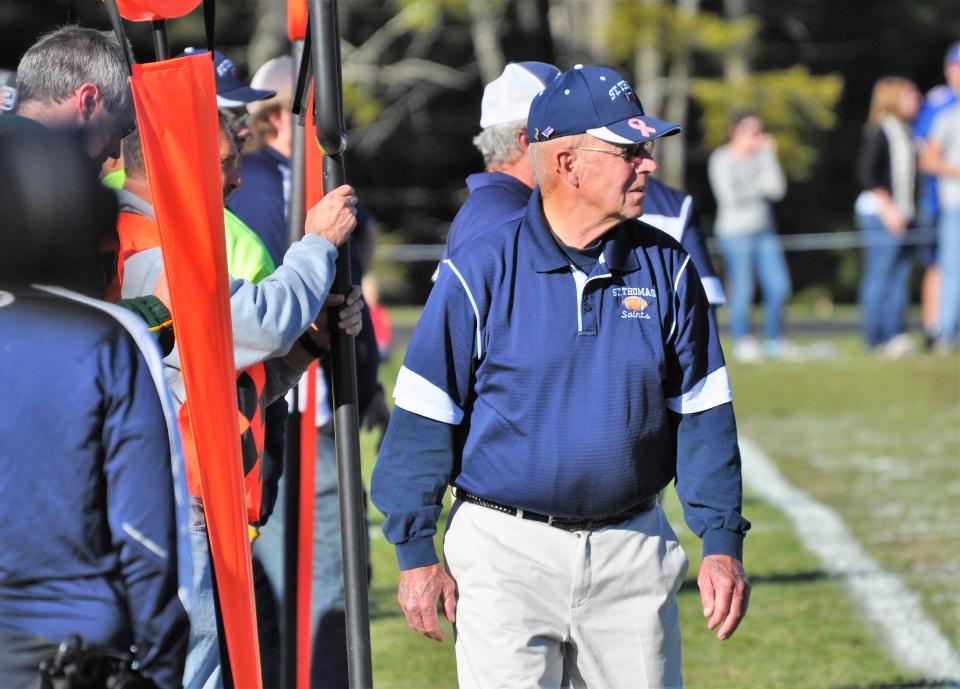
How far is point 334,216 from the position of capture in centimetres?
373

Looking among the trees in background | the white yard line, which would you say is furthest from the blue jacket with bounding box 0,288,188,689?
the trees in background

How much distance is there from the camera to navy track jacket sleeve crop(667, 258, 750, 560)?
12.2 feet

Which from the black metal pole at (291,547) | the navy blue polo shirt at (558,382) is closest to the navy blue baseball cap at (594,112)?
the navy blue polo shirt at (558,382)

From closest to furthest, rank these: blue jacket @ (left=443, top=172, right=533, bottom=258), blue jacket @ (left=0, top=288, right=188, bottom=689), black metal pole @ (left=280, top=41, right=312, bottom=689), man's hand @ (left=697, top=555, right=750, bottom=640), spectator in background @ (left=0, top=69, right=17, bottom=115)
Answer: blue jacket @ (left=0, top=288, right=188, bottom=689) → spectator in background @ (left=0, top=69, right=17, bottom=115) → man's hand @ (left=697, top=555, right=750, bottom=640) → blue jacket @ (left=443, top=172, right=533, bottom=258) → black metal pole @ (left=280, top=41, right=312, bottom=689)

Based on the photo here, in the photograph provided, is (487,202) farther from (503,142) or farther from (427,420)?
(427,420)

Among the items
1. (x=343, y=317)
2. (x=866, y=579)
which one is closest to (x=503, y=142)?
(x=343, y=317)

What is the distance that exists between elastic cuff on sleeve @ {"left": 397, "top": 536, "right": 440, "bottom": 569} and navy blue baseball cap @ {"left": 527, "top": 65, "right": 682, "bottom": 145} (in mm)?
1019

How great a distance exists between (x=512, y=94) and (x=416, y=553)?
6.18 feet

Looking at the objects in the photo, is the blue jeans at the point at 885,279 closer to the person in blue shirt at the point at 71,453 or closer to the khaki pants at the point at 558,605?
the khaki pants at the point at 558,605

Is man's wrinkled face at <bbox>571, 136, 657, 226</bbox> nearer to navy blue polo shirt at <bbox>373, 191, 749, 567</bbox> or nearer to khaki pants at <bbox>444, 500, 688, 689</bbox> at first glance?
navy blue polo shirt at <bbox>373, 191, 749, 567</bbox>

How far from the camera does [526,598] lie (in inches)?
146

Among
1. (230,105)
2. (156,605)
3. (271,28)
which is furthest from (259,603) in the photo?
(271,28)

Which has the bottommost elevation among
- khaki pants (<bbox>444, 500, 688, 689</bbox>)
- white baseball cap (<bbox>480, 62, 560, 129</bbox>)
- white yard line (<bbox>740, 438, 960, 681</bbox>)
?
white yard line (<bbox>740, 438, 960, 681</bbox>)

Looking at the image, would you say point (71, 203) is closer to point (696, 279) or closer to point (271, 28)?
point (696, 279)
